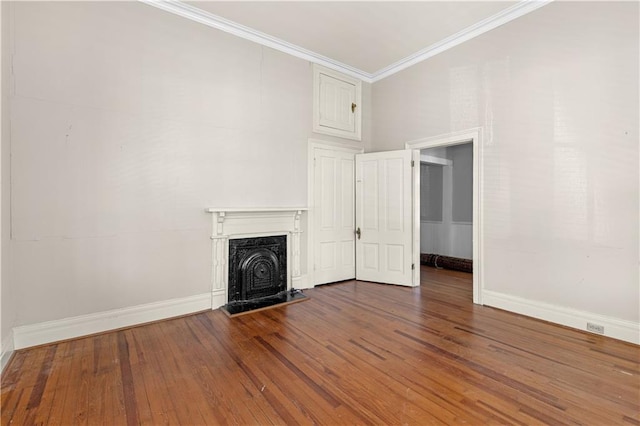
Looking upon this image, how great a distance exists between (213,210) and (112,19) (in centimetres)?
228

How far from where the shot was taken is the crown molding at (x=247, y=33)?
11.5ft

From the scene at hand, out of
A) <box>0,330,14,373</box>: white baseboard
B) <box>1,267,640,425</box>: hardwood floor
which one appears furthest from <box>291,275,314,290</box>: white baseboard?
<box>0,330,14,373</box>: white baseboard

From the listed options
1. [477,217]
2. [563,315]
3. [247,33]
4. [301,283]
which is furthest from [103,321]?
[563,315]

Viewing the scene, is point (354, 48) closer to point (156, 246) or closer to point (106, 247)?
point (156, 246)


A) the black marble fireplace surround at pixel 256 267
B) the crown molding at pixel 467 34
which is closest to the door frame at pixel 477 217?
the crown molding at pixel 467 34

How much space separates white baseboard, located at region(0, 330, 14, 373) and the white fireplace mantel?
1784 millimetres

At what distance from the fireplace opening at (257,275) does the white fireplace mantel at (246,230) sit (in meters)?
0.07

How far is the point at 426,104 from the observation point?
4.61m

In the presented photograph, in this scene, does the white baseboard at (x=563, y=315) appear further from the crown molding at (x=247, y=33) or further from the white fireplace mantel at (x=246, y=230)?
the crown molding at (x=247, y=33)

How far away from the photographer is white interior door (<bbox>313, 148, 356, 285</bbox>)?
4.83m

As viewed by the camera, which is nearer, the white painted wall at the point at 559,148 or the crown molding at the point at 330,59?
the white painted wall at the point at 559,148

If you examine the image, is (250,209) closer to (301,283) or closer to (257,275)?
(257,275)

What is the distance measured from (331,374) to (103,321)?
2481mm

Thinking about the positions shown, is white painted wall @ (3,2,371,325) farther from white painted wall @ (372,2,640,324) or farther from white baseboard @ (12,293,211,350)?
white painted wall @ (372,2,640,324)
